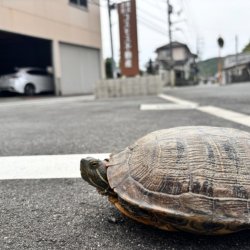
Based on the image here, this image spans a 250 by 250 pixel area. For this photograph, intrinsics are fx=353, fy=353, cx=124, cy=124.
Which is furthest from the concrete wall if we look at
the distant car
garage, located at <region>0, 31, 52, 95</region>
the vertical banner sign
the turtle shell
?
the turtle shell

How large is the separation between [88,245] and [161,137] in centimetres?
65

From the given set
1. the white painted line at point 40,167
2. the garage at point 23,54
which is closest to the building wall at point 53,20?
the garage at point 23,54

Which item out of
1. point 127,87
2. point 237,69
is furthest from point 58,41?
point 237,69

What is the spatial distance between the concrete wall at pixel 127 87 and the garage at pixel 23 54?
26.2 ft

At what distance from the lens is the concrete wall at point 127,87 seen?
17.5 meters

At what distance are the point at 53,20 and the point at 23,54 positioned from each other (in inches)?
176

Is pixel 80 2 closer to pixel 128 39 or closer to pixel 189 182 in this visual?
pixel 128 39

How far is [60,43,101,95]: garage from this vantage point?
23333 mm

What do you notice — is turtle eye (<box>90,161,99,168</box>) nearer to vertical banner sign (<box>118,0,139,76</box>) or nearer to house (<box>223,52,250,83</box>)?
vertical banner sign (<box>118,0,139,76</box>)

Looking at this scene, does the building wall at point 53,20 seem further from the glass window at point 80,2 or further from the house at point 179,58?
the house at point 179,58

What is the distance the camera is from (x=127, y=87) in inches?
695

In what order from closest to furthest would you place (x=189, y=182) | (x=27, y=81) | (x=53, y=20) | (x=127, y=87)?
(x=189, y=182), (x=127, y=87), (x=27, y=81), (x=53, y=20)

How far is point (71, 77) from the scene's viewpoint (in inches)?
949

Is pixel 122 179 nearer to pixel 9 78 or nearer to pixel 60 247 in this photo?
pixel 60 247
